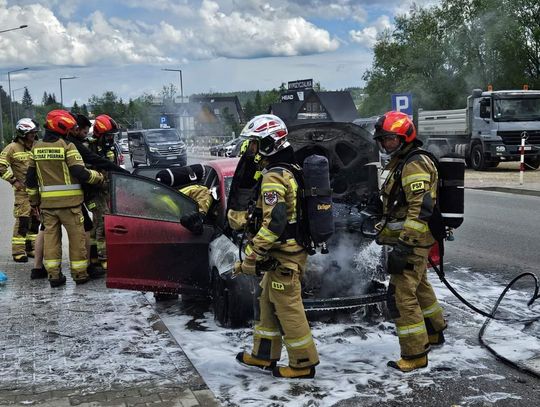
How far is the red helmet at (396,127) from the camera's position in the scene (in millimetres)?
4523

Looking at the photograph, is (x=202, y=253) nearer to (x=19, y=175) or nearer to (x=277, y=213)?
(x=277, y=213)

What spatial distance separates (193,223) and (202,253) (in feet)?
0.96

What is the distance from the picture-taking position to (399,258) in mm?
4336

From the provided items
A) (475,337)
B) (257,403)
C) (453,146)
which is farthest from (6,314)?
Answer: (453,146)

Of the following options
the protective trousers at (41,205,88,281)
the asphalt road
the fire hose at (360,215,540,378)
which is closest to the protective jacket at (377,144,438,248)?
the fire hose at (360,215,540,378)

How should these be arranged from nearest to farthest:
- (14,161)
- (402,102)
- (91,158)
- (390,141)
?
(390,141)
(91,158)
(14,161)
(402,102)

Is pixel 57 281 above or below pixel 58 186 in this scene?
below

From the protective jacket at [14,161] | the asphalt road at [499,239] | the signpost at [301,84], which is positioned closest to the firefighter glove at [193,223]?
the asphalt road at [499,239]

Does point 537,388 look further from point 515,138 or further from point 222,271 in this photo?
point 515,138

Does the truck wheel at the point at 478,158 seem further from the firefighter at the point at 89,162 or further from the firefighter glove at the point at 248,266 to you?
the firefighter glove at the point at 248,266

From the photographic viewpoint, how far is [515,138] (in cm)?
2141

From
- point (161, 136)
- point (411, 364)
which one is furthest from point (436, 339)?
point (161, 136)

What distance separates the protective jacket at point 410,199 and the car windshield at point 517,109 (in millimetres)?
18378

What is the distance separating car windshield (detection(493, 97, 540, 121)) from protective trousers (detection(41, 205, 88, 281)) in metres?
17.7
